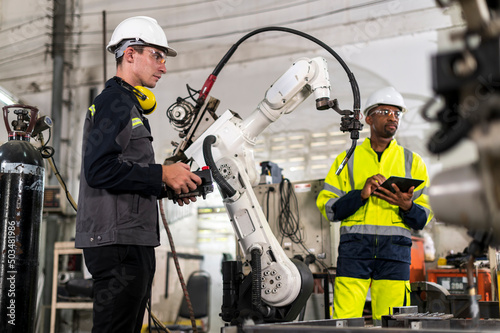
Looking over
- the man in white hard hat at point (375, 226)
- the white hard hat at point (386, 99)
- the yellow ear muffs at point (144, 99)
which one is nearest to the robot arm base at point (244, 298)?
the man in white hard hat at point (375, 226)

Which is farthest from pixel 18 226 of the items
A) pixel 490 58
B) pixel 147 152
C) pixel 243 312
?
Answer: pixel 490 58

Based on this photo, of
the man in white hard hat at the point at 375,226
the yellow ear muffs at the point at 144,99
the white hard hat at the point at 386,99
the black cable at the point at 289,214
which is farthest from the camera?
the black cable at the point at 289,214

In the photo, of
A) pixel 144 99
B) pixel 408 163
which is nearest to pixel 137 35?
pixel 144 99

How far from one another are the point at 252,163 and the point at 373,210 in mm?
717

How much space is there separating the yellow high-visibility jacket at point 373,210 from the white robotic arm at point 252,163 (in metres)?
0.47

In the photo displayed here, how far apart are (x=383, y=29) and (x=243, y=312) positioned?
3.58 metres

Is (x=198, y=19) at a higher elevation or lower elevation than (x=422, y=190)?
higher

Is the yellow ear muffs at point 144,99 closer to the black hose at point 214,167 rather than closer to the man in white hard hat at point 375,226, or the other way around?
the black hose at point 214,167

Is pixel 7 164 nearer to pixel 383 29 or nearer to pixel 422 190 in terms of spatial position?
pixel 422 190

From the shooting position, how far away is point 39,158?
258 cm

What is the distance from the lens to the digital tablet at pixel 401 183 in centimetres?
254

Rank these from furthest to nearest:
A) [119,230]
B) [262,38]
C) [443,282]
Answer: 1. [262,38]
2. [443,282]
3. [119,230]

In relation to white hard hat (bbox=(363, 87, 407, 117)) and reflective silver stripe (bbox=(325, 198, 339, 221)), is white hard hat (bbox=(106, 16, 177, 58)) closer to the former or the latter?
reflective silver stripe (bbox=(325, 198, 339, 221))

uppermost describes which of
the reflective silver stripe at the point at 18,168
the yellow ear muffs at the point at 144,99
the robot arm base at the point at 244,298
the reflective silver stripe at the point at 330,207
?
the yellow ear muffs at the point at 144,99
